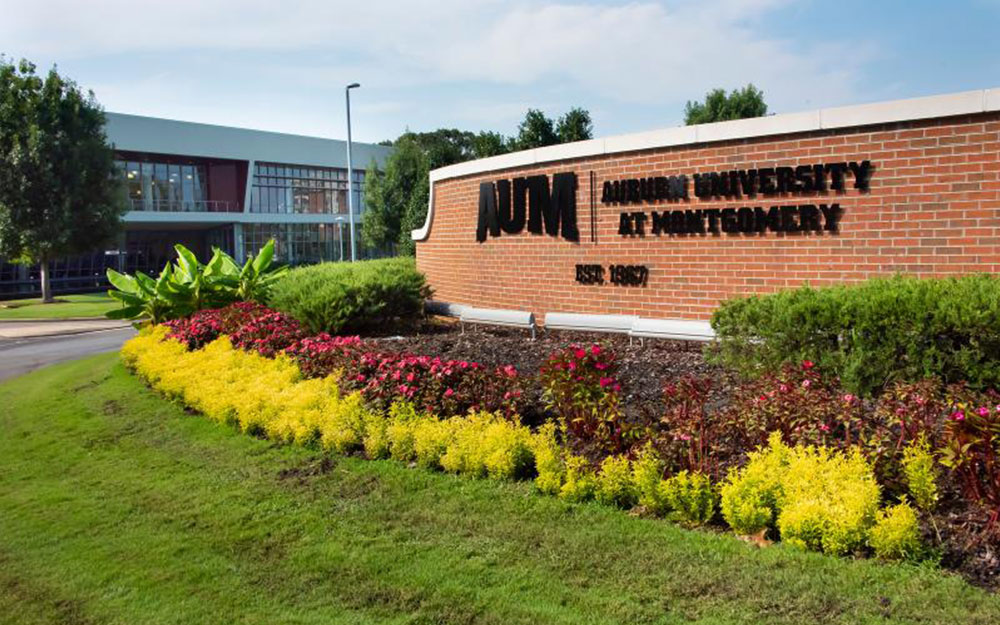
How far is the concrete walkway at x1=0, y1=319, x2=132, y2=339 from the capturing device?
2285cm

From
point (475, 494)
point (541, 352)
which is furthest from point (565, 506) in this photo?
point (541, 352)

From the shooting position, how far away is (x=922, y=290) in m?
6.38

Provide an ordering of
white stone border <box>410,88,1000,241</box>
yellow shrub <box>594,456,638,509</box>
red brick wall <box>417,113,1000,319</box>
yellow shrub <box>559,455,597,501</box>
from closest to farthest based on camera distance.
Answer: yellow shrub <box>594,456,638,509</box> < yellow shrub <box>559,455,597,501</box> < white stone border <box>410,88,1000,241</box> < red brick wall <box>417,113,1000,319</box>

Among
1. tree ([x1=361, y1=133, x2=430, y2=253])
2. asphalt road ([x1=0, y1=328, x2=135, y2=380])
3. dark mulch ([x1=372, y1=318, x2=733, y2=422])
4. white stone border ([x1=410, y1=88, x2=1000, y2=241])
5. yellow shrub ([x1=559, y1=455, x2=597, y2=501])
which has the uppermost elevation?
tree ([x1=361, y1=133, x2=430, y2=253])

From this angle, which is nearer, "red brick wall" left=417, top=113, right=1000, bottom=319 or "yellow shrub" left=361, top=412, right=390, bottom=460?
"yellow shrub" left=361, top=412, right=390, bottom=460

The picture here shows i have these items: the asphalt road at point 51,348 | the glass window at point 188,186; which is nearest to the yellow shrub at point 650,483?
the asphalt road at point 51,348

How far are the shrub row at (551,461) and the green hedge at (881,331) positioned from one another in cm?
188

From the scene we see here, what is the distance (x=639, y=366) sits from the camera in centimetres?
838

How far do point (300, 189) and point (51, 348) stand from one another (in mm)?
41756

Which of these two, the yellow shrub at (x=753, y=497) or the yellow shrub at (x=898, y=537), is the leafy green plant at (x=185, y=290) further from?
the yellow shrub at (x=898, y=537)

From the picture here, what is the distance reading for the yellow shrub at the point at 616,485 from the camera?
17.1 feet

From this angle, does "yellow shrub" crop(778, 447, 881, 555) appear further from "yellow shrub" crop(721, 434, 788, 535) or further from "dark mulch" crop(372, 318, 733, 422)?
"dark mulch" crop(372, 318, 733, 422)

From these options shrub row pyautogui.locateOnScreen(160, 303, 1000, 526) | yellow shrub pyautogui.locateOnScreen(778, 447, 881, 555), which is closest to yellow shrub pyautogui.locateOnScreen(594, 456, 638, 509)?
shrub row pyautogui.locateOnScreen(160, 303, 1000, 526)

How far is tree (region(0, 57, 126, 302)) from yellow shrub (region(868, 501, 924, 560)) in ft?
111
